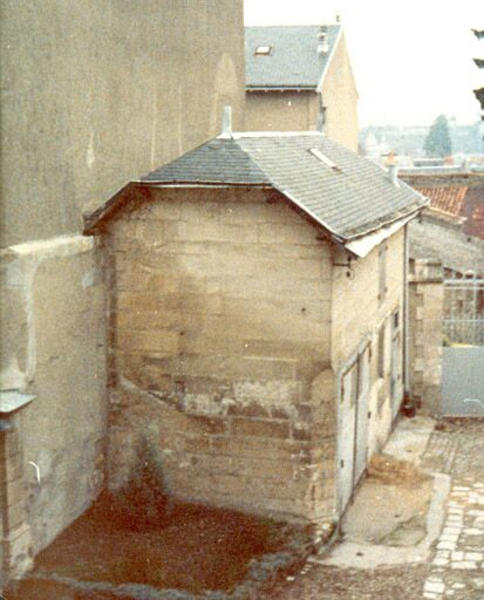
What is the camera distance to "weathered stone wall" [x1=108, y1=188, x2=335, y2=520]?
11.9 metres

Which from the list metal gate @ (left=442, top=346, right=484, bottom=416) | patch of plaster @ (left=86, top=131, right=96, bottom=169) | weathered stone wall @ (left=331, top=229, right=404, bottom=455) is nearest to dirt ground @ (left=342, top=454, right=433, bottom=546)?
weathered stone wall @ (left=331, top=229, right=404, bottom=455)

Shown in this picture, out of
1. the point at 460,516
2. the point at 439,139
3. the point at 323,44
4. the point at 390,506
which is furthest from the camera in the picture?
the point at 439,139

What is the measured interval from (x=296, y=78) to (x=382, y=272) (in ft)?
51.7

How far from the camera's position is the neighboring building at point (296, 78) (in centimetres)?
3023

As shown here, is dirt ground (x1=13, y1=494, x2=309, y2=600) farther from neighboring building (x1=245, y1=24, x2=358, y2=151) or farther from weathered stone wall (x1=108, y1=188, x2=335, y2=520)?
neighboring building (x1=245, y1=24, x2=358, y2=151)

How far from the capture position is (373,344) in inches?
602

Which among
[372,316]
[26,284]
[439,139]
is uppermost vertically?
[439,139]

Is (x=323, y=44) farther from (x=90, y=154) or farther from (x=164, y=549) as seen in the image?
(x=164, y=549)

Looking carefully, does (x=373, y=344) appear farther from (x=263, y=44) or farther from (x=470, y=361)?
(x=263, y=44)

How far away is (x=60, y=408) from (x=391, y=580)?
465 centimetres

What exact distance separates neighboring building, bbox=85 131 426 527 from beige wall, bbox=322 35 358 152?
768 inches

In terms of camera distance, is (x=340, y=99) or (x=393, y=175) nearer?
(x=393, y=175)

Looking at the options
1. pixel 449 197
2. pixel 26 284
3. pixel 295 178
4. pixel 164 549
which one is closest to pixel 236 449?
→ pixel 164 549

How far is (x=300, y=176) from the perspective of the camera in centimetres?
1338
